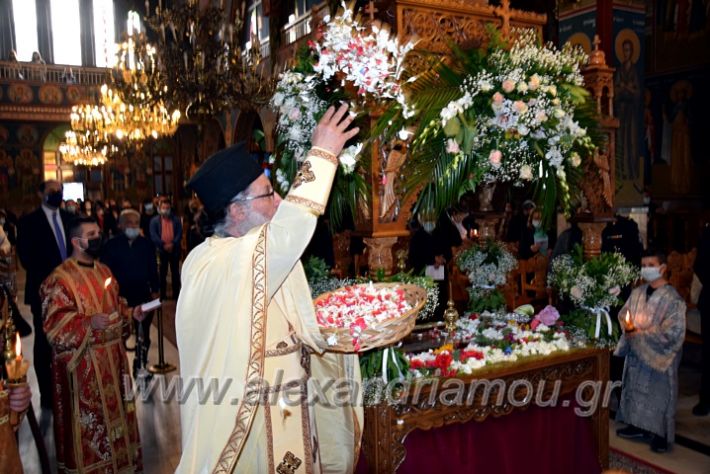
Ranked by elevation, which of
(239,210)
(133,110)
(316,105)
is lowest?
(239,210)

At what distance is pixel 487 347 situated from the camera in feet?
12.6

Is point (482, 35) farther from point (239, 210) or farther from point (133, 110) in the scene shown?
point (133, 110)

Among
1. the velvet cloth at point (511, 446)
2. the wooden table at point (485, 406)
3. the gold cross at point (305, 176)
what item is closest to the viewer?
the gold cross at point (305, 176)

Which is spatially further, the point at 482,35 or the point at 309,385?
the point at 482,35

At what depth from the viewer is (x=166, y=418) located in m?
5.79

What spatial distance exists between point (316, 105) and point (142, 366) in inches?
197

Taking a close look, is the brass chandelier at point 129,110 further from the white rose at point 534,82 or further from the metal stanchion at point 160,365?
the white rose at point 534,82

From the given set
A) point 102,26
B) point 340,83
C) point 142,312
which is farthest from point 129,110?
point 102,26

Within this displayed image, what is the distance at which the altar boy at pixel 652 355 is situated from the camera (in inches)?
189

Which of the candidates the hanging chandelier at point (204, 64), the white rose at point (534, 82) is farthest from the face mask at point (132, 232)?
the white rose at point (534, 82)

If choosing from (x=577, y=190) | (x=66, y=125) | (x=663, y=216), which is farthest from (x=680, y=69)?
(x=66, y=125)

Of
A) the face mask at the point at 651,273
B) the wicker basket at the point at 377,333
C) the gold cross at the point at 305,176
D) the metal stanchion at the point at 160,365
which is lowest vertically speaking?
the metal stanchion at the point at 160,365

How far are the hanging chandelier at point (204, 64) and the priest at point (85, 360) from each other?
6.08 meters

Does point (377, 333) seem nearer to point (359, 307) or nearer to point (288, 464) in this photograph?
point (359, 307)
